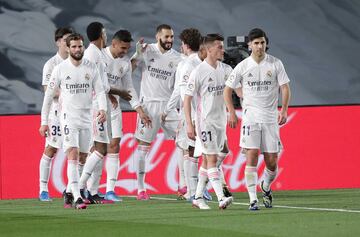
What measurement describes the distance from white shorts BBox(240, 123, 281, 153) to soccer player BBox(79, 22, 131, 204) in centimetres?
227

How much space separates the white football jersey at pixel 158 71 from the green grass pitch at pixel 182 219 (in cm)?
151

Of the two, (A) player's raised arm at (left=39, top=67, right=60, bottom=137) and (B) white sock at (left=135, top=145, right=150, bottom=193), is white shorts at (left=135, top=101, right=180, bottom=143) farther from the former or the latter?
(A) player's raised arm at (left=39, top=67, right=60, bottom=137)

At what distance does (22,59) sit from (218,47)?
13.9 meters

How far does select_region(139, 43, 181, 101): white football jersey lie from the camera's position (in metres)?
16.0

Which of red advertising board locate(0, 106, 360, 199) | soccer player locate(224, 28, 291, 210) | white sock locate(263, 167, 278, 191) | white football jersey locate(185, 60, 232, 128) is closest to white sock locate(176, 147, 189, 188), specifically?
red advertising board locate(0, 106, 360, 199)

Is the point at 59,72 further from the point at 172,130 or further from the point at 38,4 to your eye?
the point at 38,4

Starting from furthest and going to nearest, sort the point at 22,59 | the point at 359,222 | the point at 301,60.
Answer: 1. the point at 301,60
2. the point at 22,59
3. the point at 359,222

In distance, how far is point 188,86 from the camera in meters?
13.5

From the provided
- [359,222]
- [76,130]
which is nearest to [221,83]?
[76,130]

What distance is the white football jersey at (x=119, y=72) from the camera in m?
15.6

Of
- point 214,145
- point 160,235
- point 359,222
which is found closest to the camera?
point 160,235

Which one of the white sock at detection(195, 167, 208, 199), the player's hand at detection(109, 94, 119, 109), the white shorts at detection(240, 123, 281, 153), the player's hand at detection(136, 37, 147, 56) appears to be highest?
the player's hand at detection(136, 37, 147, 56)

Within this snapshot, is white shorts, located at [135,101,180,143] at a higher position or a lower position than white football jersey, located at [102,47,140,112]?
lower

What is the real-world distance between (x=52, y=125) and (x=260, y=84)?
3766 mm
